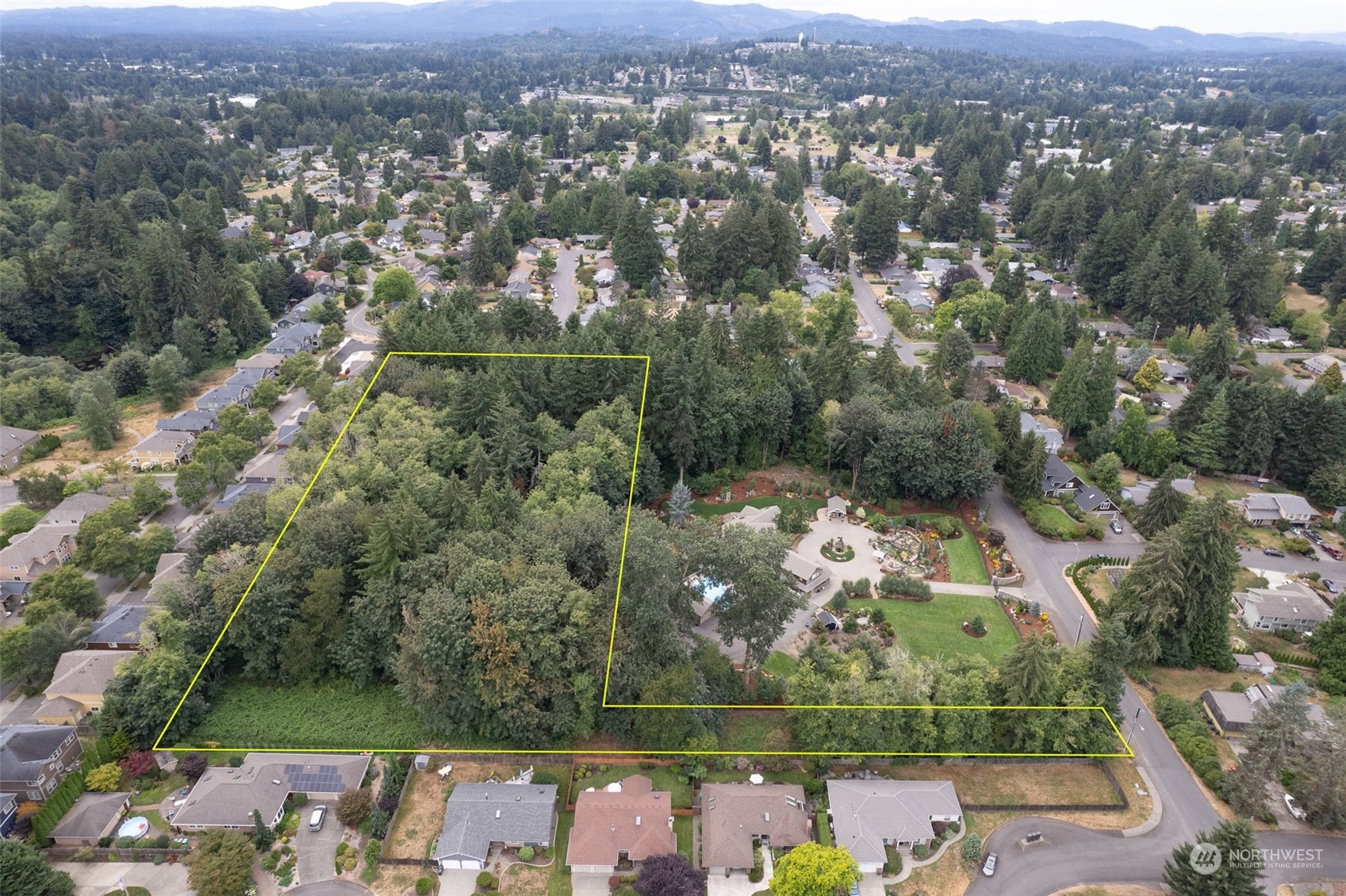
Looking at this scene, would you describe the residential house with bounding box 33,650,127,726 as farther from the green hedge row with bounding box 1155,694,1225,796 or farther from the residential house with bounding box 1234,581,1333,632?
the residential house with bounding box 1234,581,1333,632

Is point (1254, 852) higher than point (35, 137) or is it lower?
lower

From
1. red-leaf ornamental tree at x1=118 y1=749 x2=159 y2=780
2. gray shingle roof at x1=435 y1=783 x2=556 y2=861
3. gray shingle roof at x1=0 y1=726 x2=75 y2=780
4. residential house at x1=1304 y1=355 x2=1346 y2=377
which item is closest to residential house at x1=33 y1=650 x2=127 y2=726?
gray shingle roof at x1=0 y1=726 x2=75 y2=780

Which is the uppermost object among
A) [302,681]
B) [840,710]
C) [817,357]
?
[817,357]

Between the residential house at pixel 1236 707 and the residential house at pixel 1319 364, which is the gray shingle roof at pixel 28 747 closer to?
the residential house at pixel 1236 707

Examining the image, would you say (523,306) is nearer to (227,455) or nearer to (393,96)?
(227,455)

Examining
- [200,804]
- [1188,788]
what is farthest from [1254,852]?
[200,804]

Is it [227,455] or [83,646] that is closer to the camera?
[83,646]

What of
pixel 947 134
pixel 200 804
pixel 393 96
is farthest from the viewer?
pixel 393 96
